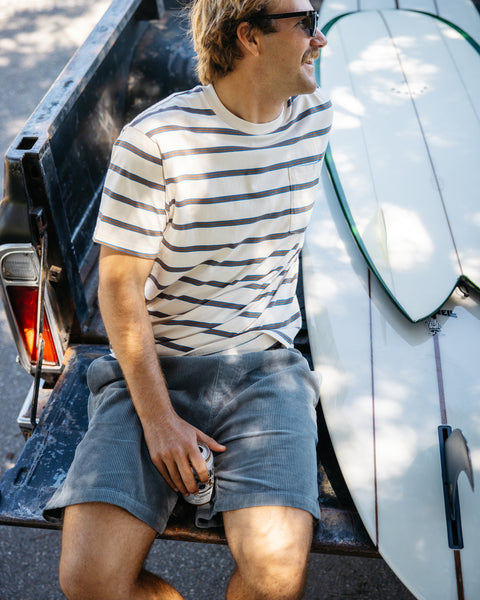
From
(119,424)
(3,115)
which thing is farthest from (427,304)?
(3,115)

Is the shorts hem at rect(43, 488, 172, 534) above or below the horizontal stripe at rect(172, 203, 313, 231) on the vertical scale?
below

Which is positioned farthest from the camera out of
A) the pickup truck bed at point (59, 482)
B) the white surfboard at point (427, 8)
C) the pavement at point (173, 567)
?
the white surfboard at point (427, 8)

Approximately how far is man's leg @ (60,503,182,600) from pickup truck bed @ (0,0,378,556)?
16cm

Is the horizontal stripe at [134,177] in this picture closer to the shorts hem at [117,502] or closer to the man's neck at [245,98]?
the man's neck at [245,98]

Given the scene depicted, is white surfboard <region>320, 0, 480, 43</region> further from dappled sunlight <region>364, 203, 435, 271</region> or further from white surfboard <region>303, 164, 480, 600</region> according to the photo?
white surfboard <region>303, 164, 480, 600</region>

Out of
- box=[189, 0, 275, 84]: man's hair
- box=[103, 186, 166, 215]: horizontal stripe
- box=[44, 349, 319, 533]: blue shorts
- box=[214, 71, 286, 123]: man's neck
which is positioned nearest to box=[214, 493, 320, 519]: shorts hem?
box=[44, 349, 319, 533]: blue shorts

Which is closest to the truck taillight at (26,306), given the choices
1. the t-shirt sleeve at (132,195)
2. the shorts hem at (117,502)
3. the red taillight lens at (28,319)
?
the red taillight lens at (28,319)

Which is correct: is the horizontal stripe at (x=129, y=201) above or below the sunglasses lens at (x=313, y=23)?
below

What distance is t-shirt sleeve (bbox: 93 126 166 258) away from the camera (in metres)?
1.52

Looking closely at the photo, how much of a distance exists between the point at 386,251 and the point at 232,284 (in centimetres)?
79

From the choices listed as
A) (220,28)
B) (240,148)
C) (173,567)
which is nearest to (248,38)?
(220,28)

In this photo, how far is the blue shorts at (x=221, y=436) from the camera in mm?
1505

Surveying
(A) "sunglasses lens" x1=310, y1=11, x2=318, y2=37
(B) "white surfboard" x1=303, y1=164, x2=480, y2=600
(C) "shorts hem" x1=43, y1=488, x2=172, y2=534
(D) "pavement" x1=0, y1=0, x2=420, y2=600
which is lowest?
(D) "pavement" x1=0, y1=0, x2=420, y2=600

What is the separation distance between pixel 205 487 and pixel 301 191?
866 mm
